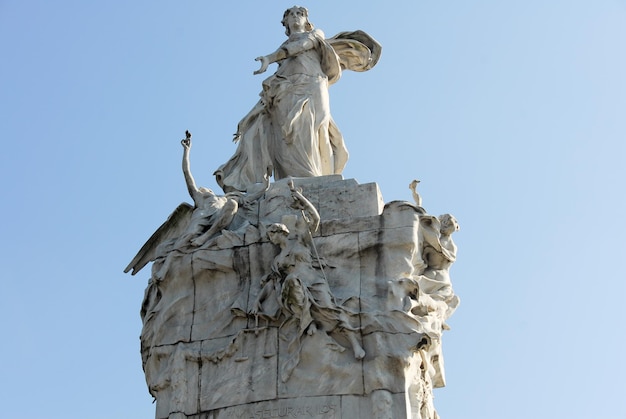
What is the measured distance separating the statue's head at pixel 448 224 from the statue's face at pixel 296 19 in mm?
4339

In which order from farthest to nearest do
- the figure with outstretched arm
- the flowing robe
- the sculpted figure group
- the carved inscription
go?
1. the flowing robe
2. the figure with outstretched arm
3. the sculpted figure group
4. the carved inscription

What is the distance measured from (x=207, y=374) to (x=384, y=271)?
236 centimetres

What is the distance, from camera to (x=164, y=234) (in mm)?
14633

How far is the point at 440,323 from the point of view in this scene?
525 inches

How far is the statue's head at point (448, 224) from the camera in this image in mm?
13945

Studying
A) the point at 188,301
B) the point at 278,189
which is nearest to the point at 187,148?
the point at 278,189

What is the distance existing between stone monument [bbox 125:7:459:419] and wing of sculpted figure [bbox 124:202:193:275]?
16mm

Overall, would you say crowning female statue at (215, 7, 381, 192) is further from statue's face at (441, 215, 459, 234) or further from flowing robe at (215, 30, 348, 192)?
statue's face at (441, 215, 459, 234)

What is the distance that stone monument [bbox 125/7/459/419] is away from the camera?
484 inches

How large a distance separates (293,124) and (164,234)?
2.46 metres

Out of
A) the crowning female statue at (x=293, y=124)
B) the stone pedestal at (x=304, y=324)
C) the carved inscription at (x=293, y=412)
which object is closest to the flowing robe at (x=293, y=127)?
the crowning female statue at (x=293, y=124)

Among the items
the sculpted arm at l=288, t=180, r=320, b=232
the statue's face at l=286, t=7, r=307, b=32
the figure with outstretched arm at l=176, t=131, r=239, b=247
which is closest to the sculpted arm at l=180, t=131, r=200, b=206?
the figure with outstretched arm at l=176, t=131, r=239, b=247

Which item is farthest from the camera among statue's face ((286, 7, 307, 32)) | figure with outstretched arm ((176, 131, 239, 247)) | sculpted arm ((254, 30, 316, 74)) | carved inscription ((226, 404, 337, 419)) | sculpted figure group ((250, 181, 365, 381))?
statue's face ((286, 7, 307, 32))

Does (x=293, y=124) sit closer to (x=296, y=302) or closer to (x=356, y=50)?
(x=356, y=50)
